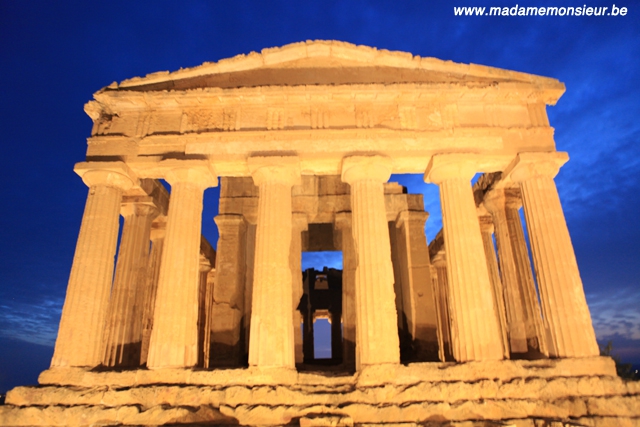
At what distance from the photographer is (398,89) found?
44.4 feet

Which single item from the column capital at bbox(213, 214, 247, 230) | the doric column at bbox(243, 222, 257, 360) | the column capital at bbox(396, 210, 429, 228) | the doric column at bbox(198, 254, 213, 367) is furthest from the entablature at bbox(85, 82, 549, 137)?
the doric column at bbox(198, 254, 213, 367)

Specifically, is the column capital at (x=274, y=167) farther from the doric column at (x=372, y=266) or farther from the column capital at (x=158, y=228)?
the column capital at (x=158, y=228)

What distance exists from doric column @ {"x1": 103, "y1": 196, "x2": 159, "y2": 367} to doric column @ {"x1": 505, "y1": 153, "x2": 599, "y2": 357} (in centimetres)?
1326

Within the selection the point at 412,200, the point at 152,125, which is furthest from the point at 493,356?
the point at 152,125

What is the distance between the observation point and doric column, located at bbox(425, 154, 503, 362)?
447 inches

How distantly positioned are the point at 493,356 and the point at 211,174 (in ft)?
31.1

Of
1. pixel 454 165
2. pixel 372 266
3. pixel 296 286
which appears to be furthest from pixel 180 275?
pixel 454 165

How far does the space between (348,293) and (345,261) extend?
1273mm

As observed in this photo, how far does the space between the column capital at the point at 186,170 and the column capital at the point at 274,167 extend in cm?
137

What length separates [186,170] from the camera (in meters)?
13.2

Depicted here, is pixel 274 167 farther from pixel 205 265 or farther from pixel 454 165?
pixel 205 265

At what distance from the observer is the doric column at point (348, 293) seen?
1584 cm

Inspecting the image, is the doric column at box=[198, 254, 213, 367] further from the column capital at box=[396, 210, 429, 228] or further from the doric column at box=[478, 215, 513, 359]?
the doric column at box=[478, 215, 513, 359]

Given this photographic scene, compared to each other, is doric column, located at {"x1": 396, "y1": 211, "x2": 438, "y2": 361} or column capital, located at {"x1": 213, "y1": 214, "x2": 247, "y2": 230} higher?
column capital, located at {"x1": 213, "y1": 214, "x2": 247, "y2": 230}
